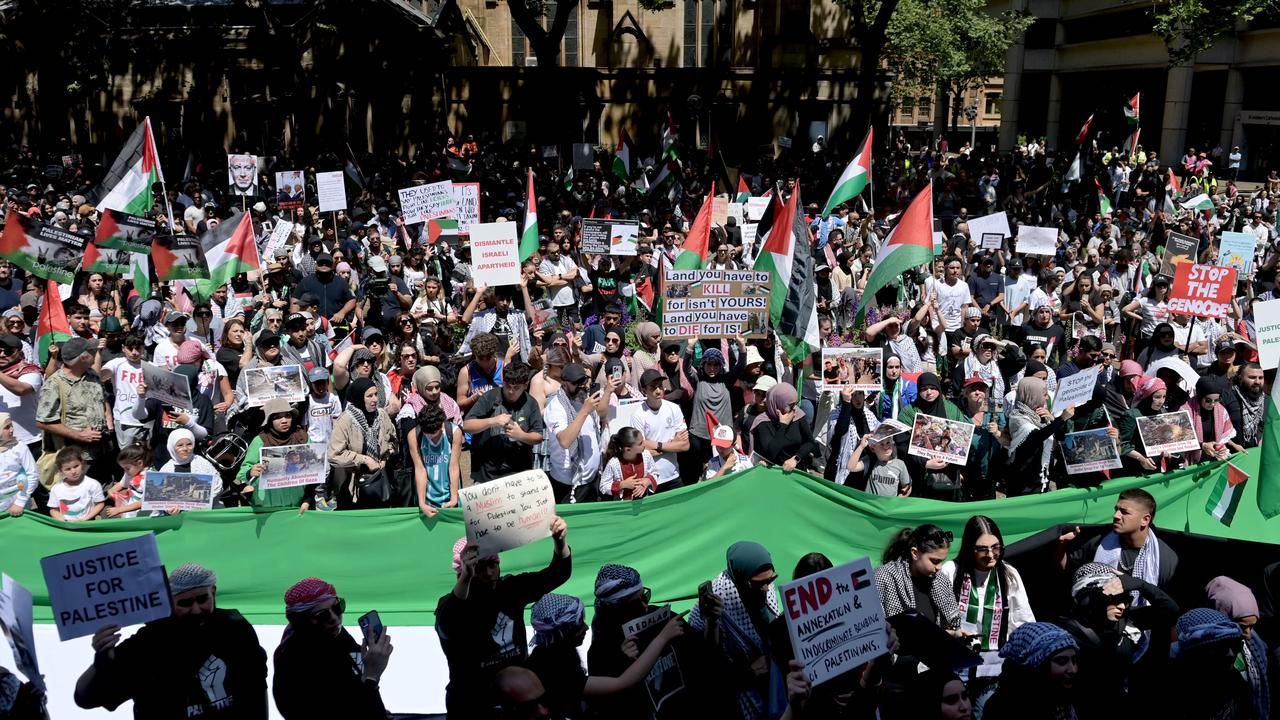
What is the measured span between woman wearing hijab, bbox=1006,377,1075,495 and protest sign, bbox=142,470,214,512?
5.52 meters

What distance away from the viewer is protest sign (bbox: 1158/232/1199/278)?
11.9 meters

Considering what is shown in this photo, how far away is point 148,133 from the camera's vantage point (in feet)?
37.9

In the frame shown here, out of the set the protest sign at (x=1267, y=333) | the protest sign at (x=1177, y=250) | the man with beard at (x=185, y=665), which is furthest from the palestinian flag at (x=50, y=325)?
the protest sign at (x=1177, y=250)

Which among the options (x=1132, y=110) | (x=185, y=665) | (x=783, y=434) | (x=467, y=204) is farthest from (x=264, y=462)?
(x=1132, y=110)

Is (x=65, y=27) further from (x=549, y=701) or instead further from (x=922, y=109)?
(x=922, y=109)

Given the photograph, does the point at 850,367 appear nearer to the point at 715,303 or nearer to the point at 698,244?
the point at 715,303

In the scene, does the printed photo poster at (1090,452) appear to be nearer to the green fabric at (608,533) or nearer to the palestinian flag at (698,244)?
the green fabric at (608,533)

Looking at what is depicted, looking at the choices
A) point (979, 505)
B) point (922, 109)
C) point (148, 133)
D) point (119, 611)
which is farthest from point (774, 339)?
point (922, 109)

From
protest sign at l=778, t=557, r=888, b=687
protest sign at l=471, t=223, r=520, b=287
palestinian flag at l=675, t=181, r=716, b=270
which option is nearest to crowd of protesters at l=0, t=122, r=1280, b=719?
protest sign at l=778, t=557, r=888, b=687

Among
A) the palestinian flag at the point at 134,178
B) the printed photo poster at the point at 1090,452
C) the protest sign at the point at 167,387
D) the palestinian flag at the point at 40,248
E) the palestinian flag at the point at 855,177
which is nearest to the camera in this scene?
the printed photo poster at the point at 1090,452

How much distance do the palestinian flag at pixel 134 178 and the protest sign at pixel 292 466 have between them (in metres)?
6.19

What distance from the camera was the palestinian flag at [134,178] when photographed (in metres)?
11.4

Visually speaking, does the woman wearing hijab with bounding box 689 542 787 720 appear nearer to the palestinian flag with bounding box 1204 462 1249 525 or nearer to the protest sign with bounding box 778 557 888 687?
the protest sign with bounding box 778 557 888 687

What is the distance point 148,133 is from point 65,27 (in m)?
22.3
